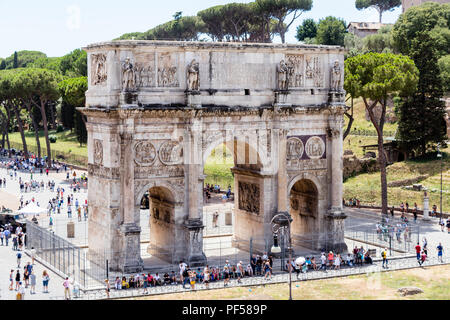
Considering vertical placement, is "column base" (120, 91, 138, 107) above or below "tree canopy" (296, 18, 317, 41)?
below

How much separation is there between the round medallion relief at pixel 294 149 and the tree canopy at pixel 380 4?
104 m

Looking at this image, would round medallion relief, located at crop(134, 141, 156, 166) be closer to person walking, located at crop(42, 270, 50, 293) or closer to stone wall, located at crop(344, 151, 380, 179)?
person walking, located at crop(42, 270, 50, 293)

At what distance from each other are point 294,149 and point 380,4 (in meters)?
104

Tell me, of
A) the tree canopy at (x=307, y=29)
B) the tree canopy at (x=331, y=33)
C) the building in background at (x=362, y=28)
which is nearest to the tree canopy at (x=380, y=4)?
the building in background at (x=362, y=28)

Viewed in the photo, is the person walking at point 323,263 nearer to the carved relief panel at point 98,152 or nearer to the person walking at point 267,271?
the person walking at point 267,271

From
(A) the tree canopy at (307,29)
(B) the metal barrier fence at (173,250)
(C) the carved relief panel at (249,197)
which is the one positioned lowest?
(B) the metal barrier fence at (173,250)

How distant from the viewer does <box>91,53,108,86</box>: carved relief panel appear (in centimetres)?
4489

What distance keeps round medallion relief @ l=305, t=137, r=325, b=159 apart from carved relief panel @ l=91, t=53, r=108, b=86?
13.2m

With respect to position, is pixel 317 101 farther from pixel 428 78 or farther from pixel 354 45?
pixel 354 45

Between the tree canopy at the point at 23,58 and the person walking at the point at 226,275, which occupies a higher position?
the tree canopy at the point at 23,58

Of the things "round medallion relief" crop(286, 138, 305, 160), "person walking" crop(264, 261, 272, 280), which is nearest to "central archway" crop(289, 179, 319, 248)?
"round medallion relief" crop(286, 138, 305, 160)

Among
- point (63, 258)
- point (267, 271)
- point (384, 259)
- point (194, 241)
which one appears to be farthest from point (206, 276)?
point (384, 259)

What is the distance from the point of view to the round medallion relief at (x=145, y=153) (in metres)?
45.1
